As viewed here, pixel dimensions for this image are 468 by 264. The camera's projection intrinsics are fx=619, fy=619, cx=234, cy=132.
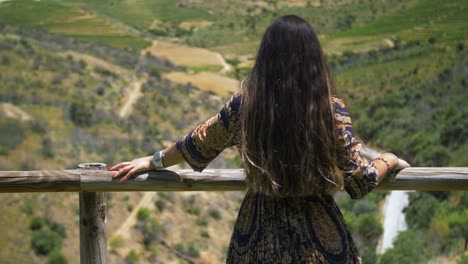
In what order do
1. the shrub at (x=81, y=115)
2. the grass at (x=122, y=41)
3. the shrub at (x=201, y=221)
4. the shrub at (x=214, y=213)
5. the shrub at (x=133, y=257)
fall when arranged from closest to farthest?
the shrub at (x=133, y=257) → the shrub at (x=201, y=221) → the shrub at (x=214, y=213) → the shrub at (x=81, y=115) → the grass at (x=122, y=41)

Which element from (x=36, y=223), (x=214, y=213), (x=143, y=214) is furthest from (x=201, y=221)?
(x=36, y=223)

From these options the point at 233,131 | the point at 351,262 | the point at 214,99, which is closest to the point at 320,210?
the point at 351,262

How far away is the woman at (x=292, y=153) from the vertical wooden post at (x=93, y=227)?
3.03ft

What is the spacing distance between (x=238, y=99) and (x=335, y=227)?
55 cm

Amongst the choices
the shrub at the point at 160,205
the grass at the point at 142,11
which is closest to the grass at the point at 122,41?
the grass at the point at 142,11

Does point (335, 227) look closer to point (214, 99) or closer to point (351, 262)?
point (351, 262)

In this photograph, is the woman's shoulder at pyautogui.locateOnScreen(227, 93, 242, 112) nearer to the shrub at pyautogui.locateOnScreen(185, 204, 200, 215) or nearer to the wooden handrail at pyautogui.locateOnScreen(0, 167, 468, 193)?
the wooden handrail at pyautogui.locateOnScreen(0, 167, 468, 193)

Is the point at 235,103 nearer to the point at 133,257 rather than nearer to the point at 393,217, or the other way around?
the point at 133,257

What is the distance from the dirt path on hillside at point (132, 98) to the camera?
86.6ft

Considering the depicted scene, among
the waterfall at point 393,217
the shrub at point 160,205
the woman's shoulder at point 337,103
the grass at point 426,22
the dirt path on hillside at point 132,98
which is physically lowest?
the dirt path on hillside at point 132,98

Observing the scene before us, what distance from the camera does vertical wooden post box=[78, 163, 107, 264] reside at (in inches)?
113

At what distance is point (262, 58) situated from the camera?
6.68ft

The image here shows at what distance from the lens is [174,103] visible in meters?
30.4

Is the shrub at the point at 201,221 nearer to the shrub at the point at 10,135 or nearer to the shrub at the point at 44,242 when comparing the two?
the shrub at the point at 44,242
